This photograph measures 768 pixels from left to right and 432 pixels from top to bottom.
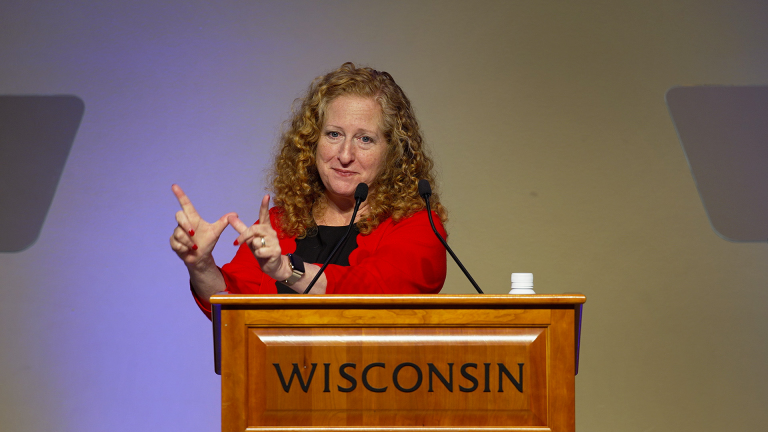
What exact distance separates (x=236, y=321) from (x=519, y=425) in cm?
52

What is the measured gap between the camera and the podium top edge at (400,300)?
1.21 meters

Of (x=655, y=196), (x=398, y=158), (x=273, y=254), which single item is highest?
(x=655, y=196)

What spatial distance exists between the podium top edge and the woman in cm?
51

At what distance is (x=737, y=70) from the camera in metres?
3.09

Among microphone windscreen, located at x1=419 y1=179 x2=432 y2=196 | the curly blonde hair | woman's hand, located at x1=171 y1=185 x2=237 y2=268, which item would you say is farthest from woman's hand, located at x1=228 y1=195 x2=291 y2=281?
the curly blonde hair

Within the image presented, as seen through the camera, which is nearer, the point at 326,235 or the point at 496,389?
the point at 496,389

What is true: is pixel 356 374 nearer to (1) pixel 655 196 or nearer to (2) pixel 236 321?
(2) pixel 236 321

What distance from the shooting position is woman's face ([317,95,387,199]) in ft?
6.69

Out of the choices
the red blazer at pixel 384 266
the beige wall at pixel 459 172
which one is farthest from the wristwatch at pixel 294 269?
the beige wall at pixel 459 172

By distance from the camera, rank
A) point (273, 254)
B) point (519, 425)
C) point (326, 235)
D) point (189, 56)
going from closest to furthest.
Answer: point (519, 425) → point (273, 254) → point (326, 235) → point (189, 56)

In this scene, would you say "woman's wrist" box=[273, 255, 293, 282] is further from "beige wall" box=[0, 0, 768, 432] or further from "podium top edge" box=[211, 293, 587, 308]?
"beige wall" box=[0, 0, 768, 432]

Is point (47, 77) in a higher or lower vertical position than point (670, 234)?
higher

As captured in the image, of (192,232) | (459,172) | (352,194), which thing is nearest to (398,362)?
(192,232)

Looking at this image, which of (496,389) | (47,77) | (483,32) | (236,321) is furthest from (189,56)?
(496,389)
